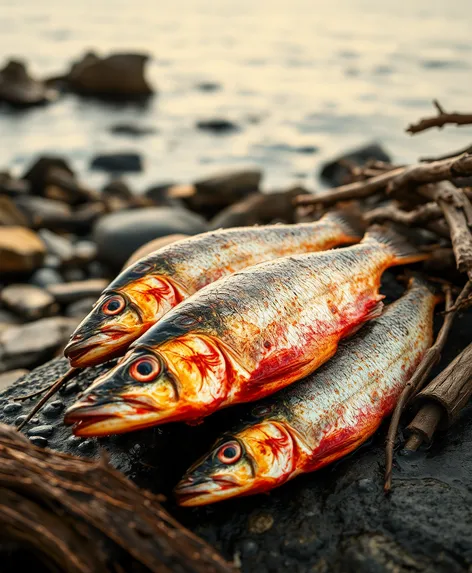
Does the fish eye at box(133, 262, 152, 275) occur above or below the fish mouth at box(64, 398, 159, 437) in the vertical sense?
above

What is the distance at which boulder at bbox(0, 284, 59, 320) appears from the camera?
1032 cm

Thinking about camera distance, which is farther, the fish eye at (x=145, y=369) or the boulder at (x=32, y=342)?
the boulder at (x=32, y=342)

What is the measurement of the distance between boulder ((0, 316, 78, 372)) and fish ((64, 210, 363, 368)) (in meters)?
4.92

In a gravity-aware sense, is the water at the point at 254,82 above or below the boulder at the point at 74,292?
below

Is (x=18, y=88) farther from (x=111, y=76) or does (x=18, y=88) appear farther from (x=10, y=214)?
(x=10, y=214)

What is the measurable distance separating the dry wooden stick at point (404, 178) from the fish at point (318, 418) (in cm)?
150

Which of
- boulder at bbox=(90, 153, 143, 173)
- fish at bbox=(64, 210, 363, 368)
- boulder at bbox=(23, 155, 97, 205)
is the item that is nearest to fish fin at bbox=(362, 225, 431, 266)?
fish at bbox=(64, 210, 363, 368)

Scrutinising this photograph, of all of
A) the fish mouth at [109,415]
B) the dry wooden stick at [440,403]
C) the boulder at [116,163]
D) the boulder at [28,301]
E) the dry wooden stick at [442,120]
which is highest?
the dry wooden stick at [442,120]

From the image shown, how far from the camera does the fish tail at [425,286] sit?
4883 mm

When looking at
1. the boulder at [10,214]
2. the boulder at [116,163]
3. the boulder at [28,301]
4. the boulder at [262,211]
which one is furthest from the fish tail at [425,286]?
the boulder at [116,163]

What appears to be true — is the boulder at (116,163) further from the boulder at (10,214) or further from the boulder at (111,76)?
the boulder at (111,76)

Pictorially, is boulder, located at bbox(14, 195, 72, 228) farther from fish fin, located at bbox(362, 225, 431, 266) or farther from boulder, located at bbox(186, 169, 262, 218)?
fish fin, located at bbox(362, 225, 431, 266)

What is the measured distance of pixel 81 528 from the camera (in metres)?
2.71

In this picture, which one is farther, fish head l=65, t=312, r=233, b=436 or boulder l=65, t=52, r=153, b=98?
boulder l=65, t=52, r=153, b=98
